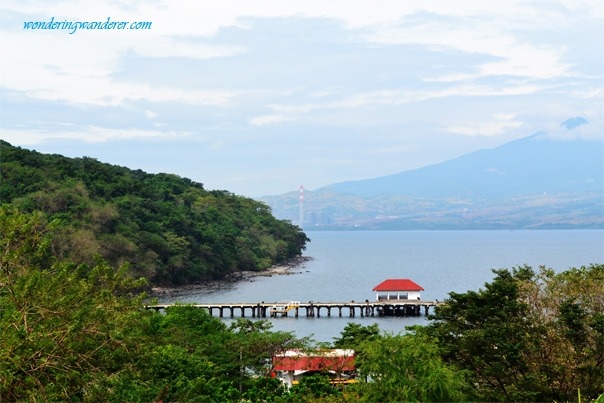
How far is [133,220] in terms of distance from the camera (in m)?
54.6

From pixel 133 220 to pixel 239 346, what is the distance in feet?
129

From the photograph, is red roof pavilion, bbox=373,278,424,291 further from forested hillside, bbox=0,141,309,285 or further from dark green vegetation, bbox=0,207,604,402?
dark green vegetation, bbox=0,207,604,402

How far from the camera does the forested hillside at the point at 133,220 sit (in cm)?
4703

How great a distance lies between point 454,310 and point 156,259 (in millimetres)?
37645

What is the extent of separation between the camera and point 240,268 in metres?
67.6

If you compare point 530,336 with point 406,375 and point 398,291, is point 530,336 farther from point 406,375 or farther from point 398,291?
point 398,291

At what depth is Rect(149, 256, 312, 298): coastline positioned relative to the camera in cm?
5159

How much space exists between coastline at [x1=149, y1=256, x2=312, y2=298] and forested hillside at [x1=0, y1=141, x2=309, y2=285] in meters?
0.69

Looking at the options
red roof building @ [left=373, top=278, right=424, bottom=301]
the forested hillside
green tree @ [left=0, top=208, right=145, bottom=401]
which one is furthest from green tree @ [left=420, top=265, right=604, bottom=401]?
the forested hillside

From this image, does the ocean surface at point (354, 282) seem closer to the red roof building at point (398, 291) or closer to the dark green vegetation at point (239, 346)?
the red roof building at point (398, 291)

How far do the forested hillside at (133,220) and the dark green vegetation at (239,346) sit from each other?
25774 mm

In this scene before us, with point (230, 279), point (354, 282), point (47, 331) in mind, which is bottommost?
point (354, 282)

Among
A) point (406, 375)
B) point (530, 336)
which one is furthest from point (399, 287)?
point (406, 375)

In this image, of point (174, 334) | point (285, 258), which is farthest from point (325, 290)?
point (174, 334)
